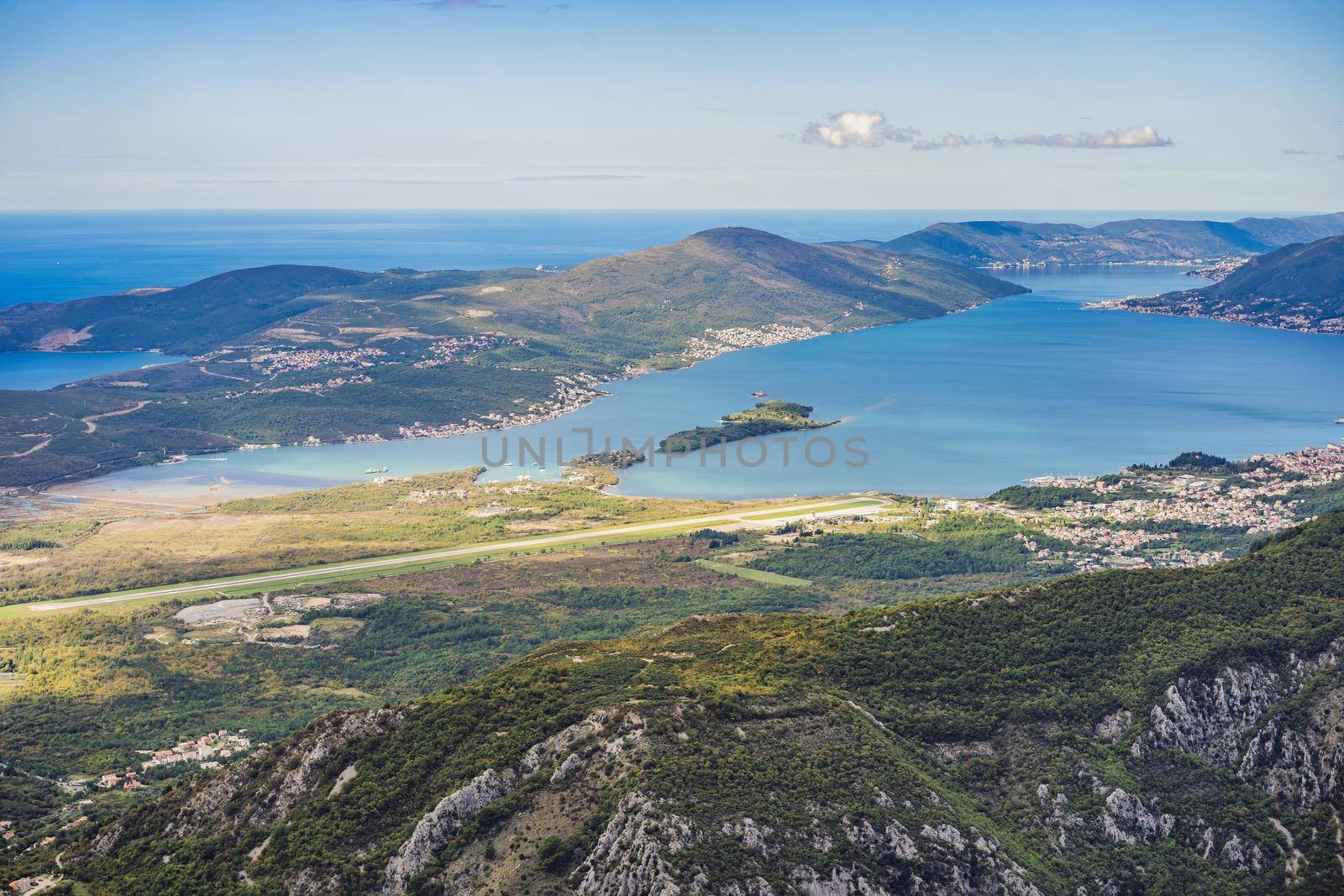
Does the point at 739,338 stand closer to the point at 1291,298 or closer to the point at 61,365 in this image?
the point at 61,365

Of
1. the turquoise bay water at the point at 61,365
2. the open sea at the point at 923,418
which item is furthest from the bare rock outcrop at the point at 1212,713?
the turquoise bay water at the point at 61,365

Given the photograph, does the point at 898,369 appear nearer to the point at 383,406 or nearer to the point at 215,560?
the point at 383,406

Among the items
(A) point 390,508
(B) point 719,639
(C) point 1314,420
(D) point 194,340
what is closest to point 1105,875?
(B) point 719,639

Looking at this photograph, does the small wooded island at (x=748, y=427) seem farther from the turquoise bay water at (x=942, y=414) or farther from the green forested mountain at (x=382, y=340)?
the green forested mountain at (x=382, y=340)

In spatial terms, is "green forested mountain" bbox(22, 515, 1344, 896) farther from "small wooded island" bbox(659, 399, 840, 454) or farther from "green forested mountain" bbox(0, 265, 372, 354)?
"green forested mountain" bbox(0, 265, 372, 354)

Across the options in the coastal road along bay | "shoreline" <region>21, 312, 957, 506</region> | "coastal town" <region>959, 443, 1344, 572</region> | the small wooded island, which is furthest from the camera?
the small wooded island

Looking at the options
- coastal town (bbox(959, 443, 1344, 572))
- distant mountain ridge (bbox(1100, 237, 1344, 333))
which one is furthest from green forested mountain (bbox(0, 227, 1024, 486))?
coastal town (bbox(959, 443, 1344, 572))
